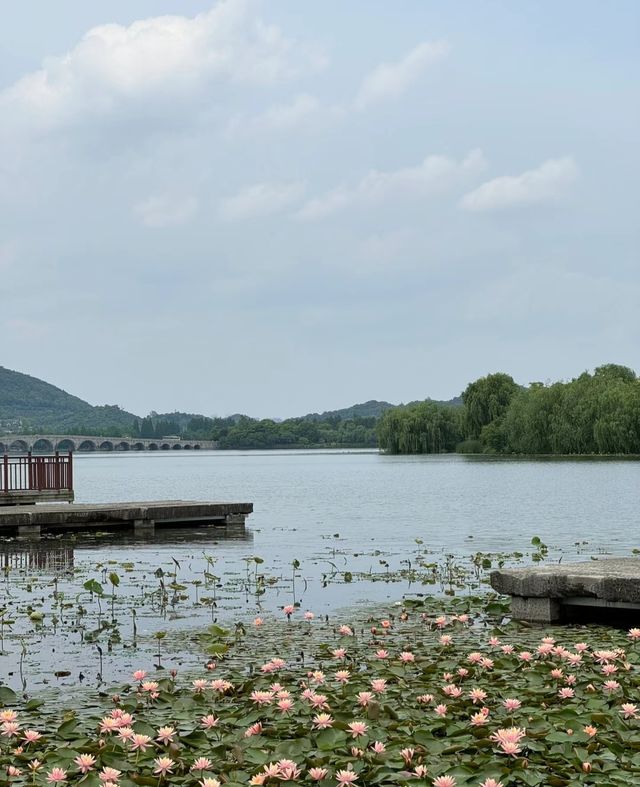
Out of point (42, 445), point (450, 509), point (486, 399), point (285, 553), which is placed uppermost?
point (486, 399)

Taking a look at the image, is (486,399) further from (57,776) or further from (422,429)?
(57,776)

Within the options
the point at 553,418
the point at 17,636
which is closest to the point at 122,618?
the point at 17,636

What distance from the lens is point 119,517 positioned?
22062mm

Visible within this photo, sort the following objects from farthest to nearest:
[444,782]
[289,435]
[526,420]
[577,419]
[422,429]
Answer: [289,435]
[422,429]
[526,420]
[577,419]
[444,782]

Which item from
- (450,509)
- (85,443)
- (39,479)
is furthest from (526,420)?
(85,443)

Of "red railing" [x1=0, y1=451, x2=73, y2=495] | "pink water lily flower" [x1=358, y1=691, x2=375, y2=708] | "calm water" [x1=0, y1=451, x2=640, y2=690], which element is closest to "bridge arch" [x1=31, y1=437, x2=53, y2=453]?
"calm water" [x1=0, y1=451, x2=640, y2=690]

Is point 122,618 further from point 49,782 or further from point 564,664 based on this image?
point 49,782

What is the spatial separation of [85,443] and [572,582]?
122 meters

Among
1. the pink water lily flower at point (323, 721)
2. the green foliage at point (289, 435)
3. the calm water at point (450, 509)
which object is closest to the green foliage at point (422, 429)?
the calm water at point (450, 509)

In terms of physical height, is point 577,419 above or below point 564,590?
above

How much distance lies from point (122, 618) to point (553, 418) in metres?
64.9

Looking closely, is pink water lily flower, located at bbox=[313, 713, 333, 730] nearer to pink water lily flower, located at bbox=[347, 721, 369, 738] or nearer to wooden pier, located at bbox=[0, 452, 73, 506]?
pink water lily flower, located at bbox=[347, 721, 369, 738]

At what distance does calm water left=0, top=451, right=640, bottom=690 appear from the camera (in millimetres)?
9898

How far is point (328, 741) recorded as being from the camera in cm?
532
